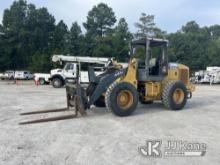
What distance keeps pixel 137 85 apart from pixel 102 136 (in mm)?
4271

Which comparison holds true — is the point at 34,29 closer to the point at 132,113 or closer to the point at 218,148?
the point at 132,113

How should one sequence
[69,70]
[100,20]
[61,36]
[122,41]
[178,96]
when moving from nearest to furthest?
[178,96] → [69,70] → [122,41] → [61,36] → [100,20]

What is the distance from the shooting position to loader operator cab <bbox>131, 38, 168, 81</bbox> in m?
12.0

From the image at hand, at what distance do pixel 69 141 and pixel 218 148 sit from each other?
3.25 meters

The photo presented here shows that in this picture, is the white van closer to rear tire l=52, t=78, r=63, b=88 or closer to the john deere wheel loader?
rear tire l=52, t=78, r=63, b=88

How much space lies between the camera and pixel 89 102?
11.0 meters

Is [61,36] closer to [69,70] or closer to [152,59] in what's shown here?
[69,70]

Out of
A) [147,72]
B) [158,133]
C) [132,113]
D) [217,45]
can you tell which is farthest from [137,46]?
[217,45]

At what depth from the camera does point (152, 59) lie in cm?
1236
